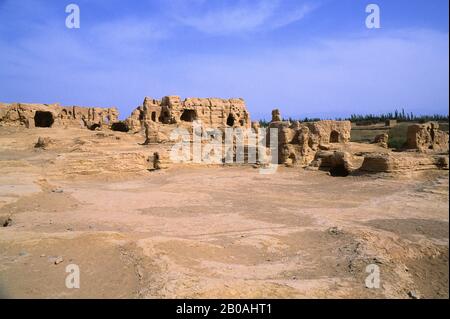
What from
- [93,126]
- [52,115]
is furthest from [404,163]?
[93,126]

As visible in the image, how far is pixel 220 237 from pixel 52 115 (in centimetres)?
2557

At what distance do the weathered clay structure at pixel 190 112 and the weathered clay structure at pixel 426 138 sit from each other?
1500cm

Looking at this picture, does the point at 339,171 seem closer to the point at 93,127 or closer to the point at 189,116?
the point at 189,116

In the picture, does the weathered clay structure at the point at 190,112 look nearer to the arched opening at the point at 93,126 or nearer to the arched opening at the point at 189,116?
the arched opening at the point at 189,116

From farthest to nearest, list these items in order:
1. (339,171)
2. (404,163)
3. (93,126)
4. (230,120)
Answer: (230,120)
(93,126)
(339,171)
(404,163)

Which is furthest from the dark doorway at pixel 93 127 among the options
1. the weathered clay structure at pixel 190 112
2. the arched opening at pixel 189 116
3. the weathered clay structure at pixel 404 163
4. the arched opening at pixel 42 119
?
the weathered clay structure at pixel 404 163

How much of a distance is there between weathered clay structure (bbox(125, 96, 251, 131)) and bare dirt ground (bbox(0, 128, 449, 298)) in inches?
683

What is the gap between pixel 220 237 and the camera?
695cm

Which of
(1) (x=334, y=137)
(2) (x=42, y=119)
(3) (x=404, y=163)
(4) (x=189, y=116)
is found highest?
(4) (x=189, y=116)

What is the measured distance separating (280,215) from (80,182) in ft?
26.9

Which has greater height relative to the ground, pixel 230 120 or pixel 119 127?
pixel 230 120

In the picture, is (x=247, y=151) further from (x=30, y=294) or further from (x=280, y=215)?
(x=30, y=294)

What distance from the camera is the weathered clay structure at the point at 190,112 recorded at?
3081 centimetres

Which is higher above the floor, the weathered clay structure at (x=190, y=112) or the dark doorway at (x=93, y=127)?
the weathered clay structure at (x=190, y=112)
